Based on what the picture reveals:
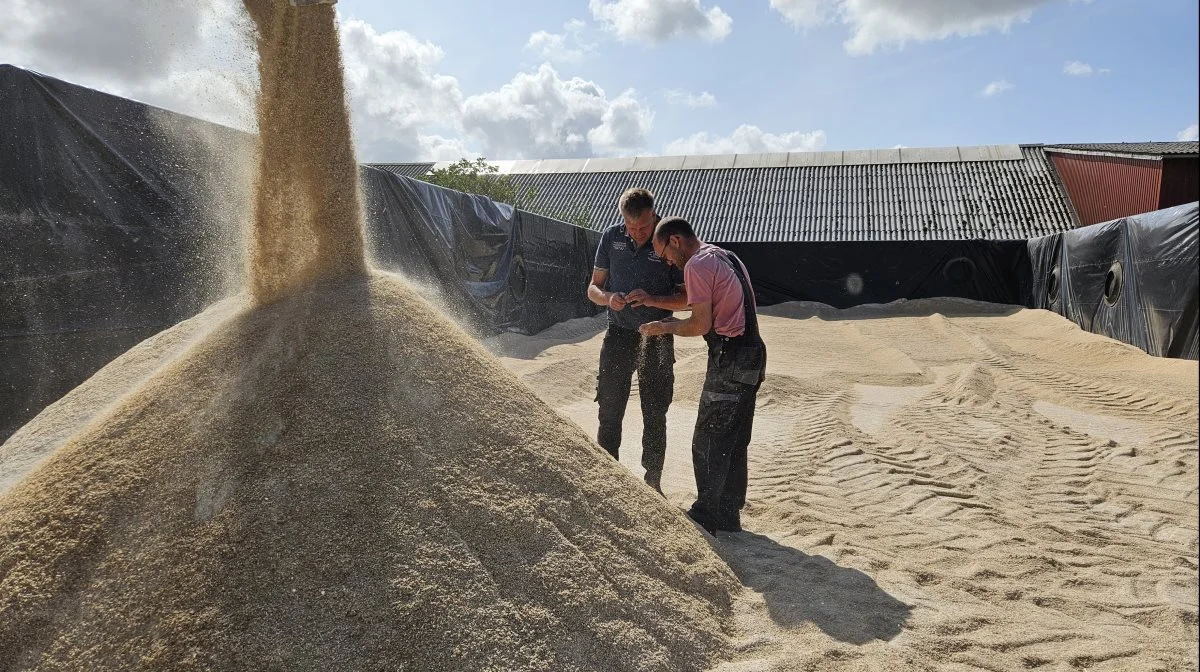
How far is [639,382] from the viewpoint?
363 cm

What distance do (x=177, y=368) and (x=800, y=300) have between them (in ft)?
44.7

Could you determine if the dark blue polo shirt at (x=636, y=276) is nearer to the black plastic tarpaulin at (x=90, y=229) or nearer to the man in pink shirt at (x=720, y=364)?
the man in pink shirt at (x=720, y=364)

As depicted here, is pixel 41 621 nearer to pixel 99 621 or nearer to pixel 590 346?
pixel 99 621

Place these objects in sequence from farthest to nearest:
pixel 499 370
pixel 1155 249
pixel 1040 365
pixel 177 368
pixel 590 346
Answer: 1. pixel 590 346
2. pixel 1040 365
3. pixel 1155 249
4. pixel 499 370
5. pixel 177 368

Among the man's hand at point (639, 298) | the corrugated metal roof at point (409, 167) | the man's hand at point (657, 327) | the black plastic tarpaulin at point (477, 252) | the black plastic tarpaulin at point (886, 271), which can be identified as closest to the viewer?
the man's hand at point (657, 327)

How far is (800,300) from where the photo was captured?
1498 cm


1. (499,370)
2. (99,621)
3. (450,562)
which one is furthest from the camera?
→ (499,370)

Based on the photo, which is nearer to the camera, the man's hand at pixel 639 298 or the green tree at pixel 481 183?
the man's hand at pixel 639 298

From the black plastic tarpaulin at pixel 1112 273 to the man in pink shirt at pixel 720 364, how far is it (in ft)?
7.45

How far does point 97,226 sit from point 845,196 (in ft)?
59.4

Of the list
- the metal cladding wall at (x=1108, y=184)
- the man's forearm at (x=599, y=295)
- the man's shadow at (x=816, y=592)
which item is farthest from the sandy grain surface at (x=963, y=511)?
the metal cladding wall at (x=1108, y=184)

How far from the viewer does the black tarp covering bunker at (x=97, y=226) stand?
3664 mm

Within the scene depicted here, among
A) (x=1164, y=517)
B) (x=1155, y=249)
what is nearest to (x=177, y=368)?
(x=1164, y=517)

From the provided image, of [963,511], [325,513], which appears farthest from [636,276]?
[325,513]
